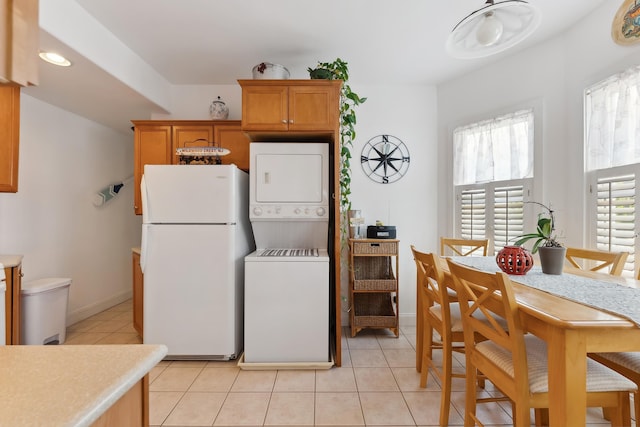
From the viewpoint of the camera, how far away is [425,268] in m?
1.87

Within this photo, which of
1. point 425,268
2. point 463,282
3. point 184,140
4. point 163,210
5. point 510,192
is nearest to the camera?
point 463,282

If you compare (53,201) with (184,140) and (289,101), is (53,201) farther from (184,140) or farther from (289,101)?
(289,101)

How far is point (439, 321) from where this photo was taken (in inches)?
70.2

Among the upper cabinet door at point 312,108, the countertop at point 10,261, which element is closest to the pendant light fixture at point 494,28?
the upper cabinet door at point 312,108

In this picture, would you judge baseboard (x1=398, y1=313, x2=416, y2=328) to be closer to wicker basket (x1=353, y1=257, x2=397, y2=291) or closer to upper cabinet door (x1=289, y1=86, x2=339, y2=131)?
wicker basket (x1=353, y1=257, x2=397, y2=291)

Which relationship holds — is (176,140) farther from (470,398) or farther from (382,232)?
(470,398)

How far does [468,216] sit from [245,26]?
2.73m

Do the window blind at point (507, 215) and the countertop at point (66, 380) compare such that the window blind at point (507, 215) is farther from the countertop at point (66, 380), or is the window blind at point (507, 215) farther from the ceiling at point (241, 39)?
the countertop at point (66, 380)

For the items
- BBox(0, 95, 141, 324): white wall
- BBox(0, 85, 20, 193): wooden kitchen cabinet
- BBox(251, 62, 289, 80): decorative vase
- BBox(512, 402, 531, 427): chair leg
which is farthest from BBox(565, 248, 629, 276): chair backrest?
BBox(0, 95, 141, 324): white wall

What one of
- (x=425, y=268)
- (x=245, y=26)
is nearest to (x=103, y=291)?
(x=245, y=26)

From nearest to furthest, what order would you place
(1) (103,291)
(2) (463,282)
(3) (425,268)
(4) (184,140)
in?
(2) (463,282) < (3) (425,268) < (4) (184,140) < (1) (103,291)

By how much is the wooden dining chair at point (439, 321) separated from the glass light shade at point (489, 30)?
1225 millimetres

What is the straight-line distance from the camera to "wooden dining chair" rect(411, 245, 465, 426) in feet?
5.24

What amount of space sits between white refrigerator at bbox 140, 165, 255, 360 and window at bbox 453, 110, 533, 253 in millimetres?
2370
